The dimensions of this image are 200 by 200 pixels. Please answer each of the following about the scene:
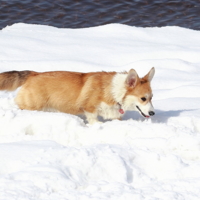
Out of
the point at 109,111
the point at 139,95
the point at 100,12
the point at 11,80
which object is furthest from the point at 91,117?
the point at 100,12

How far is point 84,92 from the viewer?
4891 millimetres

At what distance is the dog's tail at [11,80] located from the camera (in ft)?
16.3

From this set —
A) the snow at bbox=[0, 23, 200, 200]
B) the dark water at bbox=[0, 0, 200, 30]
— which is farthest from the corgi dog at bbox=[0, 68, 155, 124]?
the dark water at bbox=[0, 0, 200, 30]

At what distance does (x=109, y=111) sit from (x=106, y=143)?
0.73 m

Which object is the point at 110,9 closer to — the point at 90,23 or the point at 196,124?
the point at 90,23

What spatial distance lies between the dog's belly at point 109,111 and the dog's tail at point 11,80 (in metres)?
0.98

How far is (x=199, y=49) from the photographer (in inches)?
297

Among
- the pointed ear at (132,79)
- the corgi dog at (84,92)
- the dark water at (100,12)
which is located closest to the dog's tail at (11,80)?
the corgi dog at (84,92)

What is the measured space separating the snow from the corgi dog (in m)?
0.19

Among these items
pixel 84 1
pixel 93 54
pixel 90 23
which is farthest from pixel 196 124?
pixel 84 1

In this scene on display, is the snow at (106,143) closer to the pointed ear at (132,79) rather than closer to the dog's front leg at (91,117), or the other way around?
the dog's front leg at (91,117)

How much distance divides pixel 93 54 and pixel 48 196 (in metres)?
4.27

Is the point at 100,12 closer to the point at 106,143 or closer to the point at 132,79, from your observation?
the point at 132,79

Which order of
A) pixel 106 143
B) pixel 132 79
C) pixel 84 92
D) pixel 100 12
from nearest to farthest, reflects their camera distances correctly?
pixel 106 143
pixel 132 79
pixel 84 92
pixel 100 12
